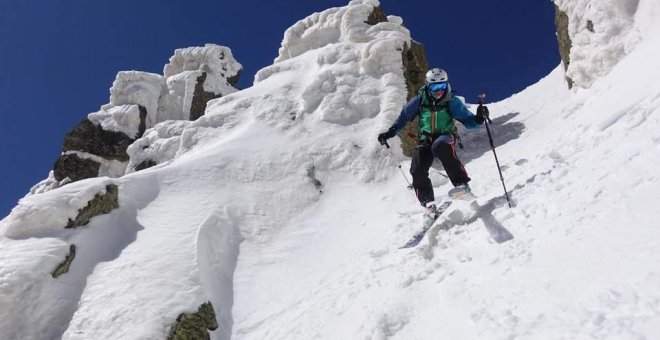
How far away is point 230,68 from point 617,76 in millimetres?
48693

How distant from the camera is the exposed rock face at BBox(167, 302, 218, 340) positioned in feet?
26.1

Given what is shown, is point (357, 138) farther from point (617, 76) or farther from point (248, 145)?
point (617, 76)

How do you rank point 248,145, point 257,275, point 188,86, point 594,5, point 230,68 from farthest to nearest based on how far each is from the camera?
point 230,68, point 188,86, point 248,145, point 594,5, point 257,275

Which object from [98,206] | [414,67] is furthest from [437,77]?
[414,67]

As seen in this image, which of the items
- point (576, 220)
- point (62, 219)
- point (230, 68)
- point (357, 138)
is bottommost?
point (576, 220)

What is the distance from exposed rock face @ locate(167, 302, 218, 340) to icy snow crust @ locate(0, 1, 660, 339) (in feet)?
0.63

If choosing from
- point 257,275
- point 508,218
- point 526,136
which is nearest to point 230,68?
point 526,136

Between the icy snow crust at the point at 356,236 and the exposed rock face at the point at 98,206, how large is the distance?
0.81ft

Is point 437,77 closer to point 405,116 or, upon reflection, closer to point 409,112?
point 409,112

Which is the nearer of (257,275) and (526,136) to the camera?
(257,275)

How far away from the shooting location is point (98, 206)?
12.0 m

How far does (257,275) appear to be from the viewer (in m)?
10.2

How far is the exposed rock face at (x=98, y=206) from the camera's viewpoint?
11438 millimetres

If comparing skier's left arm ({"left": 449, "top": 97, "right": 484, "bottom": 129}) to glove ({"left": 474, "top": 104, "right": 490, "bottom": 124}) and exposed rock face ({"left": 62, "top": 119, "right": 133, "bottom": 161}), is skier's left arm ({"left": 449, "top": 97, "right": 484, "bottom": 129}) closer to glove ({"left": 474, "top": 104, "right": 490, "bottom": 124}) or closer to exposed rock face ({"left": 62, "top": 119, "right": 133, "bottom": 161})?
glove ({"left": 474, "top": 104, "right": 490, "bottom": 124})
